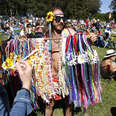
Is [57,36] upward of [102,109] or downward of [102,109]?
upward

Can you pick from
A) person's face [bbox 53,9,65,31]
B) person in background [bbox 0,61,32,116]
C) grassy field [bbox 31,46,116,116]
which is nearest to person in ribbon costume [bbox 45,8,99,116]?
person's face [bbox 53,9,65,31]

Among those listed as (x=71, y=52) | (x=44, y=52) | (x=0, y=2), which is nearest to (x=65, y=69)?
(x=71, y=52)

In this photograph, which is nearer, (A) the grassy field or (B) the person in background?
(B) the person in background

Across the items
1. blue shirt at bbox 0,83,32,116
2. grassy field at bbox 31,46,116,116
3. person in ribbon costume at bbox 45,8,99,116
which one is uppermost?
person in ribbon costume at bbox 45,8,99,116

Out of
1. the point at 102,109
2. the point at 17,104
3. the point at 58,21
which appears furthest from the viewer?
the point at 102,109

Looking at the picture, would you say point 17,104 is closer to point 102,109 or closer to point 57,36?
point 57,36

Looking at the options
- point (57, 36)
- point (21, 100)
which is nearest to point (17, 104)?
point (21, 100)

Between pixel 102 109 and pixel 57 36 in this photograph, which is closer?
pixel 57 36

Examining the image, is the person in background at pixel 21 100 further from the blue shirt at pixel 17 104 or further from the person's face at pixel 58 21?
the person's face at pixel 58 21

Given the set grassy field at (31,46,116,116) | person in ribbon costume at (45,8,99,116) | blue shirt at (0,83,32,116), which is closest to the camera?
blue shirt at (0,83,32,116)

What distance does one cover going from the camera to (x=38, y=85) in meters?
2.38

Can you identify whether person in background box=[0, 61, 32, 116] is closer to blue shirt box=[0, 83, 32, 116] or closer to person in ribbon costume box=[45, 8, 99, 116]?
blue shirt box=[0, 83, 32, 116]

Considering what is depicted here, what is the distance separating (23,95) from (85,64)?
4.64 ft

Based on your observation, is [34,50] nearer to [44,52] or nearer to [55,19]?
[44,52]
